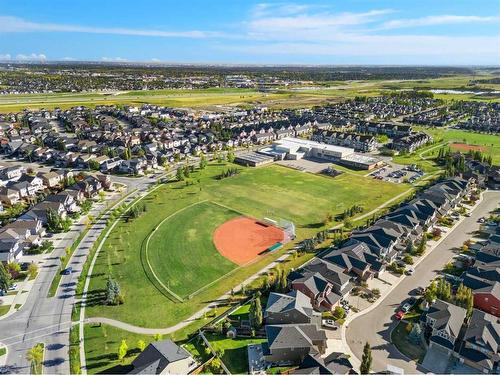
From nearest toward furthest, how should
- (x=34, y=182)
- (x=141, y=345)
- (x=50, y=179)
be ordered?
(x=141, y=345) < (x=34, y=182) < (x=50, y=179)

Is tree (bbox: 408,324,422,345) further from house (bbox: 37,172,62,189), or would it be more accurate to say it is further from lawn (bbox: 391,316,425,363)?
house (bbox: 37,172,62,189)

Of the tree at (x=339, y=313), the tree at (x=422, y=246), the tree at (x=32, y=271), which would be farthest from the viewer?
the tree at (x=422, y=246)

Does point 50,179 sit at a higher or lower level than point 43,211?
higher

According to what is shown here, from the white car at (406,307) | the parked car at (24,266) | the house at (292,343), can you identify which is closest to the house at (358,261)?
the white car at (406,307)

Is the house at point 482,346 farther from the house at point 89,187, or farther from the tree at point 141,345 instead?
the house at point 89,187

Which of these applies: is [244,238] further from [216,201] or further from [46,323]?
[46,323]

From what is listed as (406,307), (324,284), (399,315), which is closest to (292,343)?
(324,284)

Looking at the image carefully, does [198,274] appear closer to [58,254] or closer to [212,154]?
[58,254]

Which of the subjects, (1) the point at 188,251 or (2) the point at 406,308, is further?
(1) the point at 188,251
